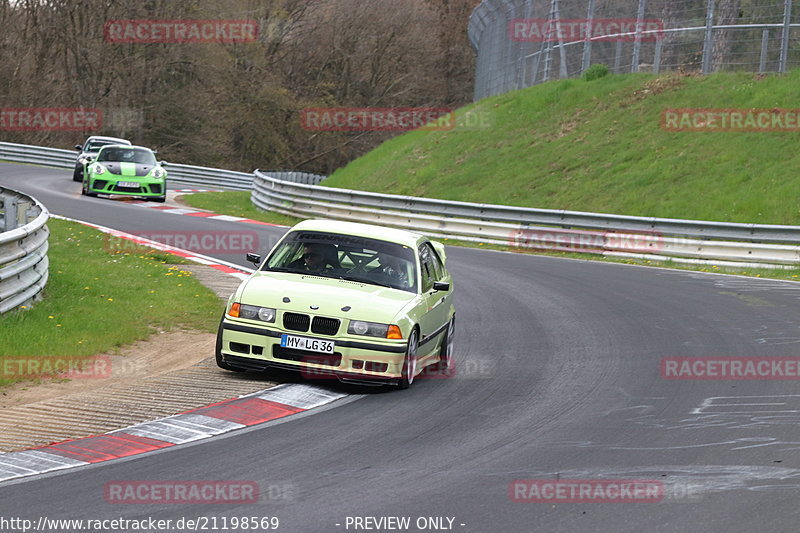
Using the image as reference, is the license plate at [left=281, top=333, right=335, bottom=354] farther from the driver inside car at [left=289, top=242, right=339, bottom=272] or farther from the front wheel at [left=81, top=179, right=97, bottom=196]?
the front wheel at [left=81, top=179, right=97, bottom=196]

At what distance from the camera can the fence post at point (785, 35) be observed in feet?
91.3

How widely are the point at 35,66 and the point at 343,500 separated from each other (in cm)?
Result: 5328

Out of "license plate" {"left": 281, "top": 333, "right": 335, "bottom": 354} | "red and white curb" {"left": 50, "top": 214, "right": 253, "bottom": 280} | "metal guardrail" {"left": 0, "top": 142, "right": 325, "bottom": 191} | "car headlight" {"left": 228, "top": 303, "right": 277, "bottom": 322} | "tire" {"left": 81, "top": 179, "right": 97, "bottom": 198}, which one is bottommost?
"metal guardrail" {"left": 0, "top": 142, "right": 325, "bottom": 191}

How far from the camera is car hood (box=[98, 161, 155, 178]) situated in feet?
91.9

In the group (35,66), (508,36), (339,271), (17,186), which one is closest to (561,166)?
(508,36)

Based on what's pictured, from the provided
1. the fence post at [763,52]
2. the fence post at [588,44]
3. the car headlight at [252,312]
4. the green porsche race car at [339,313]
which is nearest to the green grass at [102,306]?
the car headlight at [252,312]

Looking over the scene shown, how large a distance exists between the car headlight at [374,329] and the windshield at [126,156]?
68.2ft

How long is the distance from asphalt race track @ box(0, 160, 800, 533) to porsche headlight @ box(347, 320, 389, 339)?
1.77 feet

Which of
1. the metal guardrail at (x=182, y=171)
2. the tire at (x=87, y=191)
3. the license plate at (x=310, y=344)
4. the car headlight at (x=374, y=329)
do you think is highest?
the car headlight at (x=374, y=329)

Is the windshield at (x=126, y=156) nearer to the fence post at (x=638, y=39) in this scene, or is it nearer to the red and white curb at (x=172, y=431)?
the fence post at (x=638, y=39)

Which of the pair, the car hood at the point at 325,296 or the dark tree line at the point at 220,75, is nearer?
the car hood at the point at 325,296

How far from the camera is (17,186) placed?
1202 inches

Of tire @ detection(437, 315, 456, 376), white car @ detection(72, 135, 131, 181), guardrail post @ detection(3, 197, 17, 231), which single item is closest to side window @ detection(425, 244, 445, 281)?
tire @ detection(437, 315, 456, 376)

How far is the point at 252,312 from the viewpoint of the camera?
9.16 m
